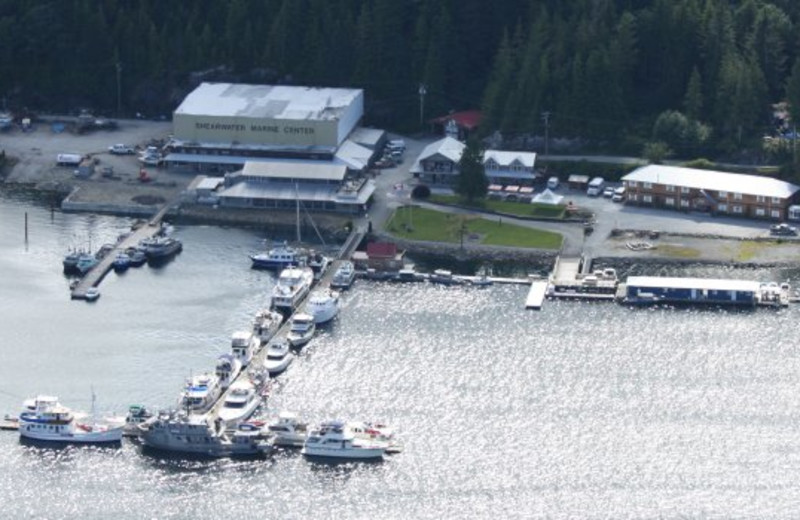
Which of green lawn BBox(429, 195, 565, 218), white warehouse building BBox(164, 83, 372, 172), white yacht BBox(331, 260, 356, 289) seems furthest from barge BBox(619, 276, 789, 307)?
white warehouse building BBox(164, 83, 372, 172)

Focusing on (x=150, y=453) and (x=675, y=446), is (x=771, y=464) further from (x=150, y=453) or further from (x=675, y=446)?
(x=150, y=453)

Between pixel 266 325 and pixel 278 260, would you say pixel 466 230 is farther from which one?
pixel 266 325

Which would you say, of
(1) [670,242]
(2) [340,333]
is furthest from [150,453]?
(1) [670,242]

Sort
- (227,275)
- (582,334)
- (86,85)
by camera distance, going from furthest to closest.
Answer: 1. (86,85)
2. (227,275)
3. (582,334)

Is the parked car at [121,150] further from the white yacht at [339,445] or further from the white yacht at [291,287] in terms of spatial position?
the white yacht at [339,445]

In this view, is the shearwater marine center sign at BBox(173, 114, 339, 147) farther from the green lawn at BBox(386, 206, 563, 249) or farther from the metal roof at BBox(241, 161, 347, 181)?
the green lawn at BBox(386, 206, 563, 249)
